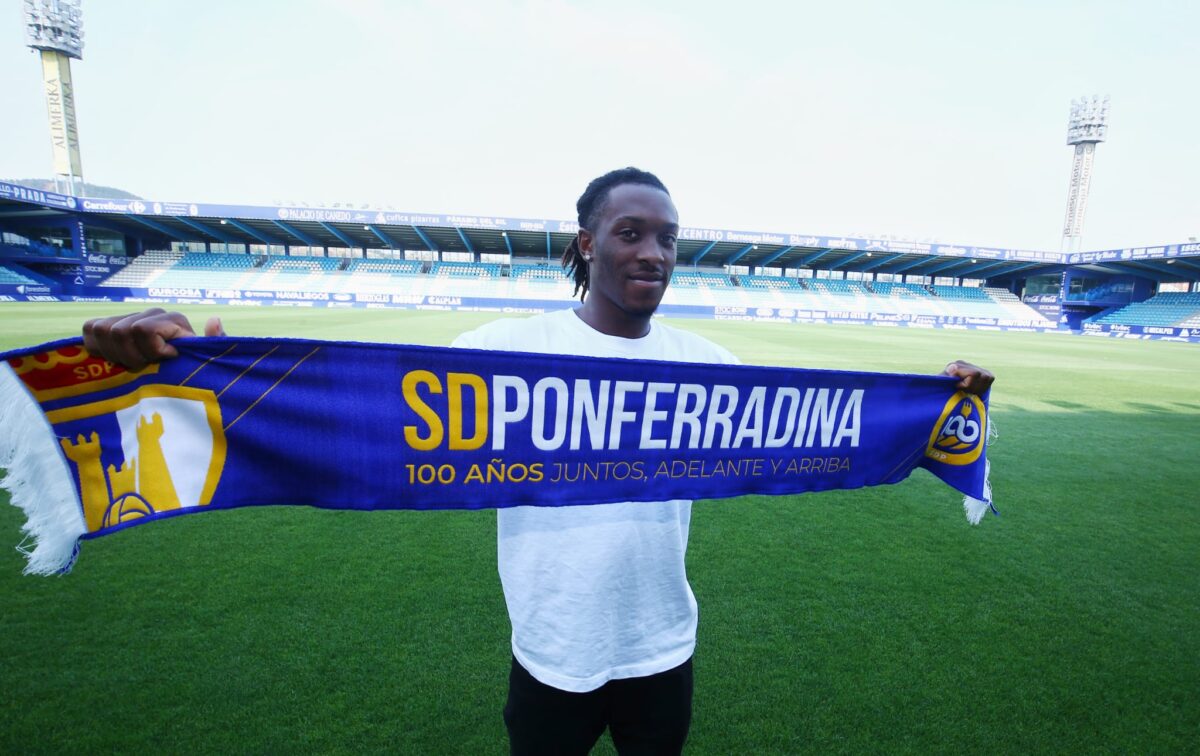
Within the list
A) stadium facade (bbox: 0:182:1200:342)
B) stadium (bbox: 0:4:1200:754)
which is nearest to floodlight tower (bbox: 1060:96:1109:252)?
stadium facade (bbox: 0:182:1200:342)

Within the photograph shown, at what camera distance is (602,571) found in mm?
1375

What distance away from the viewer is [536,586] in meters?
1.38

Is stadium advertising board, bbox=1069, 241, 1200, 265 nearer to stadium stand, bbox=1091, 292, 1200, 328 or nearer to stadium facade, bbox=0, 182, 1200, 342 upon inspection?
stadium facade, bbox=0, 182, 1200, 342

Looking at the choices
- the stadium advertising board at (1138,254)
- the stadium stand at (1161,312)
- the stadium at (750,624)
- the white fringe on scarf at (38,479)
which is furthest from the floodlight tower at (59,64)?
the stadium stand at (1161,312)

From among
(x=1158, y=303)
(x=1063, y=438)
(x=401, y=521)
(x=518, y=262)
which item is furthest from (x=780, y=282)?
(x=401, y=521)

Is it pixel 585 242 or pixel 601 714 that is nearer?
pixel 601 714

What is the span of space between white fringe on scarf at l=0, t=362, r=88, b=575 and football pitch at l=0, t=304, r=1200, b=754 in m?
1.41

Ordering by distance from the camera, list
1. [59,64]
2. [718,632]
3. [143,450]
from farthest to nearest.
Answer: [59,64] < [718,632] < [143,450]

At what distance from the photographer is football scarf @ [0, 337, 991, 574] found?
1.27 meters

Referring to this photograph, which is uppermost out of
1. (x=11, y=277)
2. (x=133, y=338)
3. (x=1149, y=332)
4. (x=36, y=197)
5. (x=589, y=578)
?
(x=36, y=197)

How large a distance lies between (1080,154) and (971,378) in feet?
211

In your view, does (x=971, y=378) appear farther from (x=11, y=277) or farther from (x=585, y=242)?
(x=11, y=277)

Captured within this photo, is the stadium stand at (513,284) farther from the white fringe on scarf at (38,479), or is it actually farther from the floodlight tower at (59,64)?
the white fringe on scarf at (38,479)

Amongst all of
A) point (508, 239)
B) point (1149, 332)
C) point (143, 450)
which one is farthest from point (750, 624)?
point (1149, 332)
